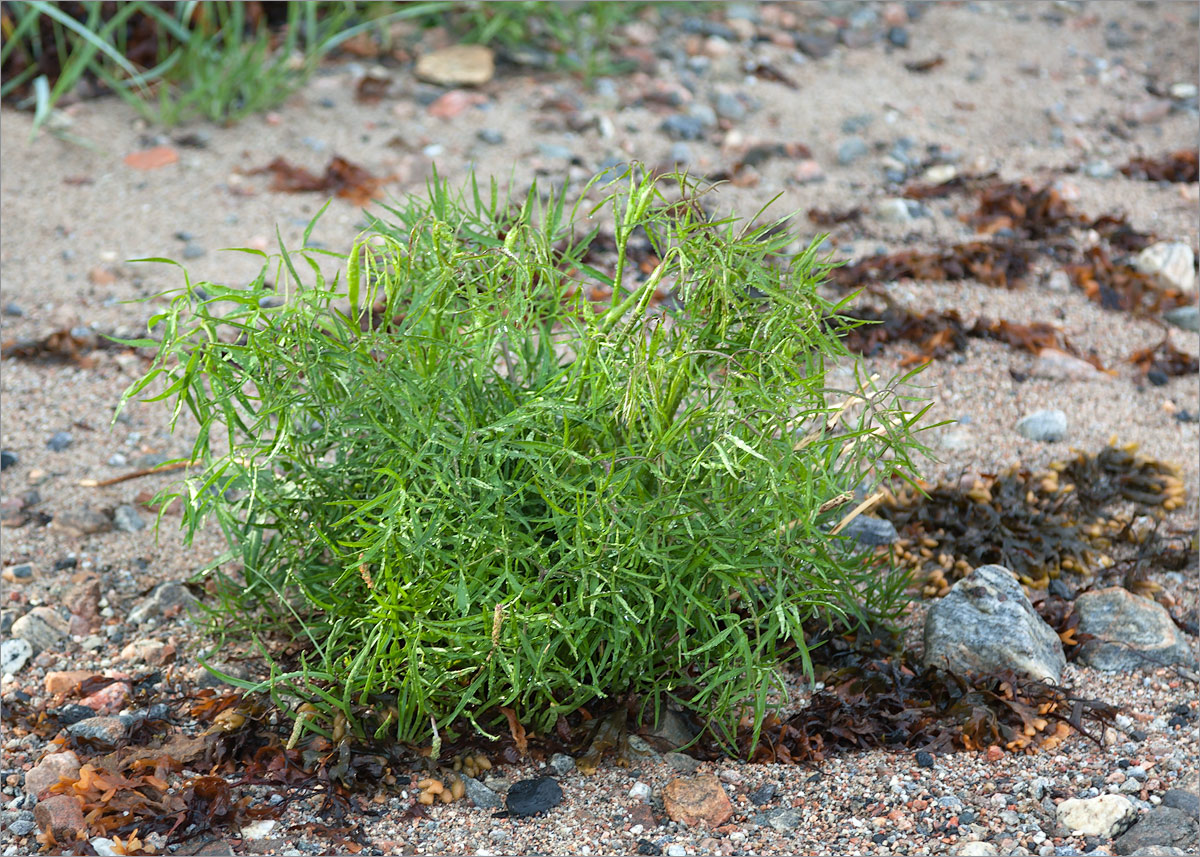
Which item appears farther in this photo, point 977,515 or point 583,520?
point 977,515

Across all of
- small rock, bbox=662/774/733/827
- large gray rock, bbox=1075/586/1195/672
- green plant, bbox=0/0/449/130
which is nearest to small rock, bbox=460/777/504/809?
small rock, bbox=662/774/733/827

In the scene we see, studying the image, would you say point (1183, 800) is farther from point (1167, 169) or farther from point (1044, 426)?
point (1167, 169)

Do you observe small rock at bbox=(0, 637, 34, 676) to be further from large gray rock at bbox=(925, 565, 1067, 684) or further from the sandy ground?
large gray rock at bbox=(925, 565, 1067, 684)

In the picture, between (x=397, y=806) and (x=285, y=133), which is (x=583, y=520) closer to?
(x=397, y=806)

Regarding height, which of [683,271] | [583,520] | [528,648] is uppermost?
[683,271]

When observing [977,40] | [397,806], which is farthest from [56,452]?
[977,40]

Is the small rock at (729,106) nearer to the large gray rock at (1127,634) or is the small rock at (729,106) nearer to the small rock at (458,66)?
the small rock at (458,66)
